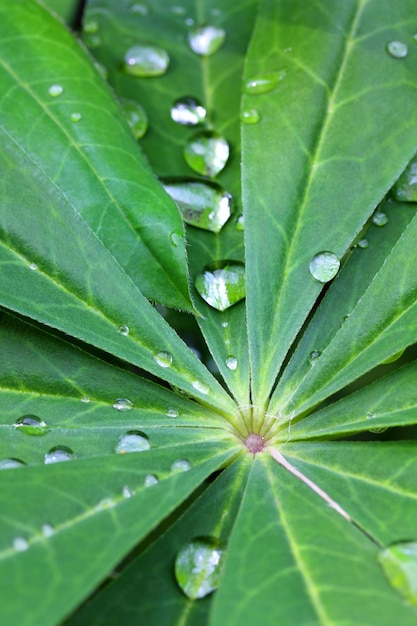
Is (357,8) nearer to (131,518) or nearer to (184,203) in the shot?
(184,203)

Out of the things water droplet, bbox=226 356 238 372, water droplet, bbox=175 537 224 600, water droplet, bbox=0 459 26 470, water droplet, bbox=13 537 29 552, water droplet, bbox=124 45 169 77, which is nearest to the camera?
water droplet, bbox=13 537 29 552

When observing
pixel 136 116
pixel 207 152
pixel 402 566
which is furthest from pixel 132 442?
pixel 136 116

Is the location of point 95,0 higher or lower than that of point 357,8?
higher

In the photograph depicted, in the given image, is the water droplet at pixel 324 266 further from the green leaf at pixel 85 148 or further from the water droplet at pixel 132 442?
the water droplet at pixel 132 442

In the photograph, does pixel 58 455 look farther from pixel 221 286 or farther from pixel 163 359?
pixel 221 286

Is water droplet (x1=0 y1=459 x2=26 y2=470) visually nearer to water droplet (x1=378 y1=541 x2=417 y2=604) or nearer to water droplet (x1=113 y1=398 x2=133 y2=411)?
water droplet (x1=113 y1=398 x2=133 y2=411)

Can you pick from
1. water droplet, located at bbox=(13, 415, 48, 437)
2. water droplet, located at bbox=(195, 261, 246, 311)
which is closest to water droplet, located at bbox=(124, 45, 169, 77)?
water droplet, located at bbox=(195, 261, 246, 311)

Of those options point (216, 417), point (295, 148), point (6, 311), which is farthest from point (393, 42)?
point (6, 311)
